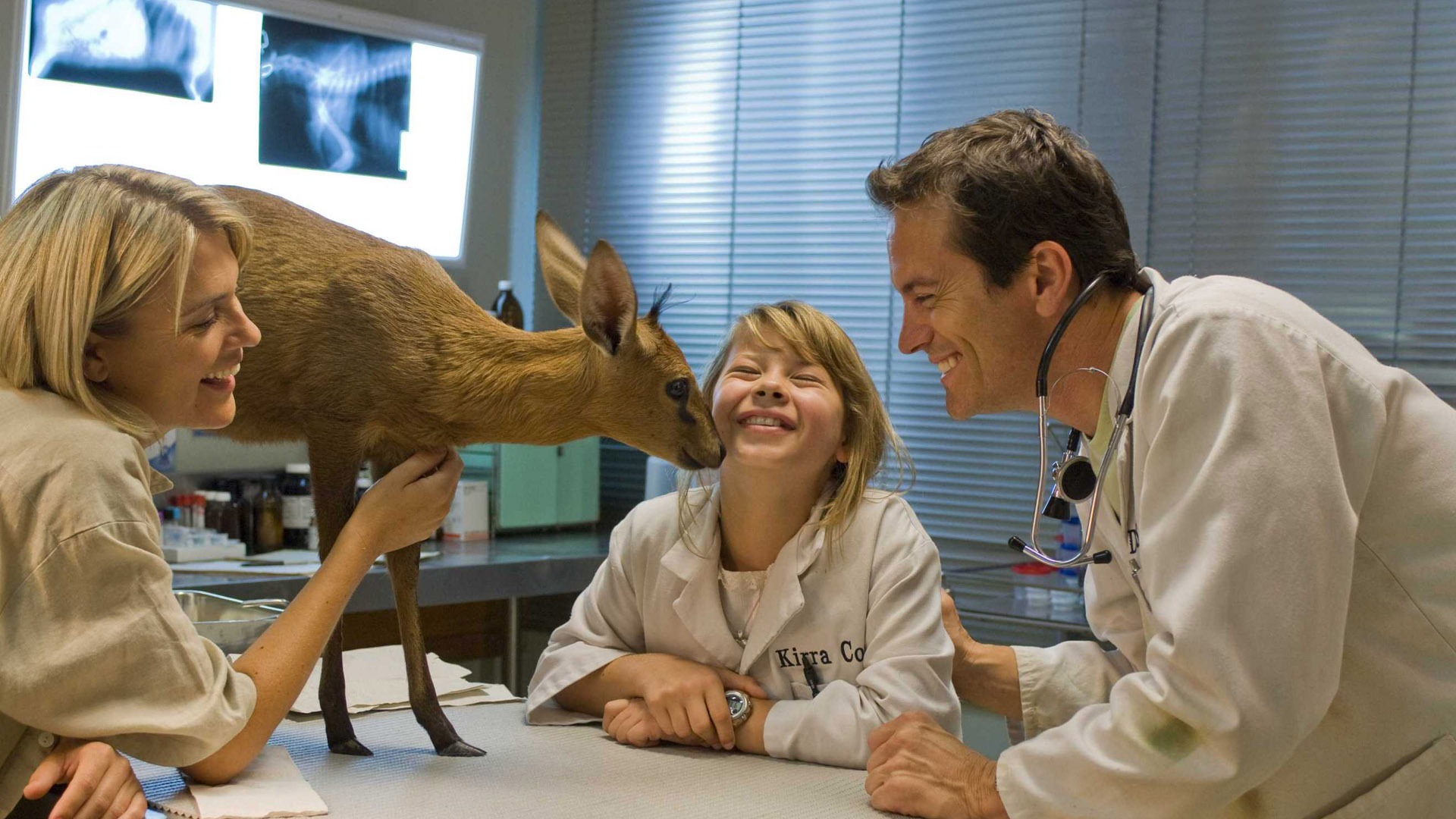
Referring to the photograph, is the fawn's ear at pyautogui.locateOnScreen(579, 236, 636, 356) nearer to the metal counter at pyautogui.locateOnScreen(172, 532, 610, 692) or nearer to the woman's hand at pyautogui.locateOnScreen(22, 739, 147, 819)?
the woman's hand at pyautogui.locateOnScreen(22, 739, 147, 819)

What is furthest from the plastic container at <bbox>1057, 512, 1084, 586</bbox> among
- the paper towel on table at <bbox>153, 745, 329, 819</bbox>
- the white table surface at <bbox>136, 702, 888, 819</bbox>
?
the paper towel on table at <bbox>153, 745, 329, 819</bbox>

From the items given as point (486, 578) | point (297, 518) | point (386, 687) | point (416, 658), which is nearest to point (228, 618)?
point (386, 687)

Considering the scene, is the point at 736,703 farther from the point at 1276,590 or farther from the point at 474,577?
the point at 474,577

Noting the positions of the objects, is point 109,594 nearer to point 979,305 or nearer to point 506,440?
point 506,440

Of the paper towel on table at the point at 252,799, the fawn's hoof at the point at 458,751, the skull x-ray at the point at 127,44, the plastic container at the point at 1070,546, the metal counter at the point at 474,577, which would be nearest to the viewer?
the paper towel on table at the point at 252,799

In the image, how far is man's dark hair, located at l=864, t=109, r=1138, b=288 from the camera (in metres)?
1.51

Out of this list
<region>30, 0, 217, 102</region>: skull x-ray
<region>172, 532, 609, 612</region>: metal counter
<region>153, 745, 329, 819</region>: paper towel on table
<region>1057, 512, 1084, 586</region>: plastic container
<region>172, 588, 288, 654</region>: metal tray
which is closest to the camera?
<region>153, 745, 329, 819</region>: paper towel on table

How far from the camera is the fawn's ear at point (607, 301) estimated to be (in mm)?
1648

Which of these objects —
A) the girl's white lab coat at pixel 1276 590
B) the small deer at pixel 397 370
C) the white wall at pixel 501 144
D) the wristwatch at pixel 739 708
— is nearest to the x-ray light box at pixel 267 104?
the white wall at pixel 501 144

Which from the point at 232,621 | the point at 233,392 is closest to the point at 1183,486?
the point at 233,392

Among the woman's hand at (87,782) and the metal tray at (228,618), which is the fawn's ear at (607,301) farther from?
the woman's hand at (87,782)

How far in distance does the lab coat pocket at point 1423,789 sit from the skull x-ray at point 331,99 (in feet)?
10.6

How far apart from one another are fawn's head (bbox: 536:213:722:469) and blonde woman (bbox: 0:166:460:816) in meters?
0.48

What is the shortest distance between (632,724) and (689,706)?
0.30ft
